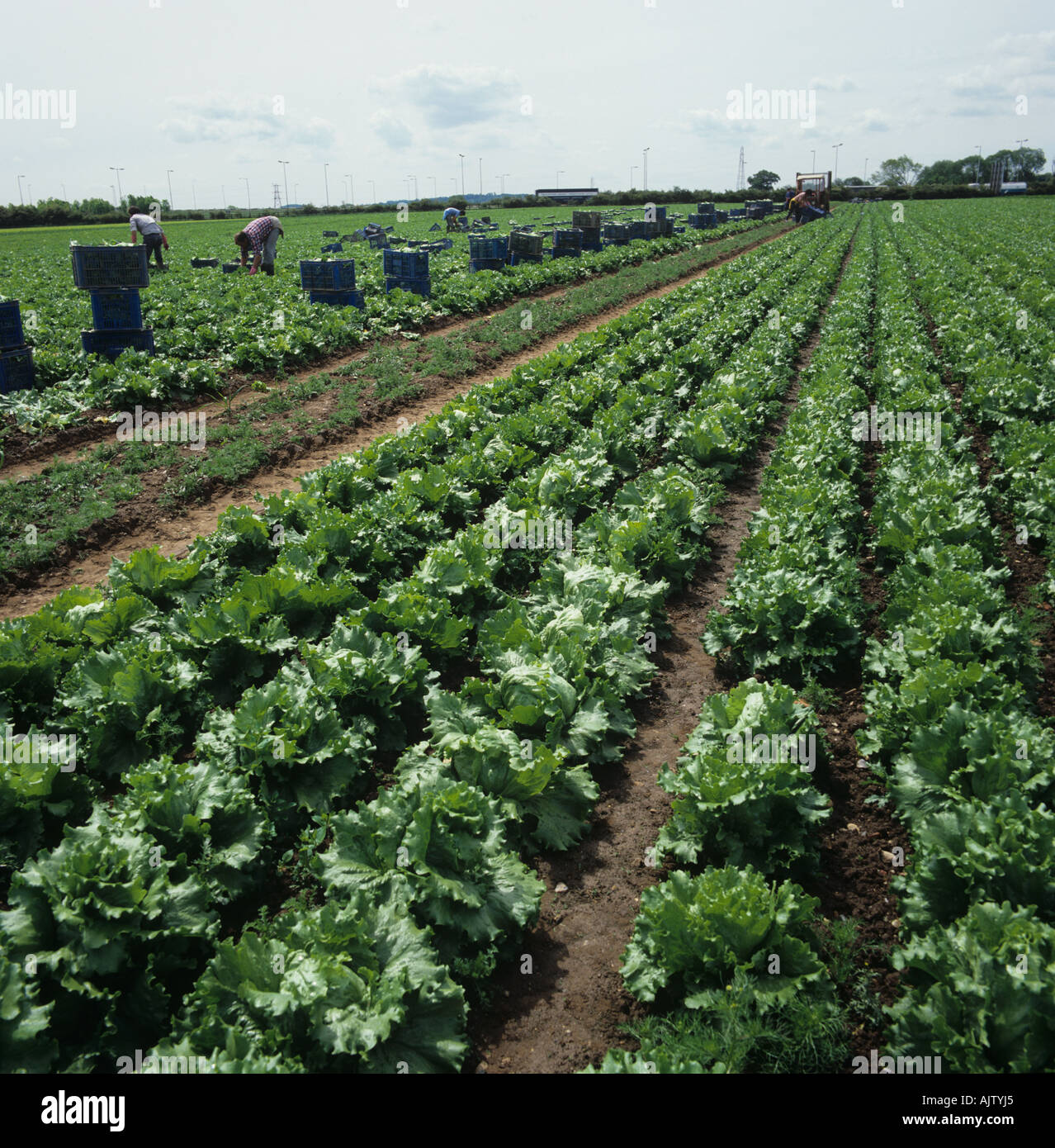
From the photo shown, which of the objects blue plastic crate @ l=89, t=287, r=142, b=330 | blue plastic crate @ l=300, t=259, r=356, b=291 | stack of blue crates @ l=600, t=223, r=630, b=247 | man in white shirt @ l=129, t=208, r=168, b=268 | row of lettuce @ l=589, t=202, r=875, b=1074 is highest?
stack of blue crates @ l=600, t=223, r=630, b=247

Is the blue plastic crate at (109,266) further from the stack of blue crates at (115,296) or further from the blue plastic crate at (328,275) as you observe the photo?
the blue plastic crate at (328,275)

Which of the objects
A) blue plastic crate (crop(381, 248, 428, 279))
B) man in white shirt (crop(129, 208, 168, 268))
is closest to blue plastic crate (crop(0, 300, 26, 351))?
blue plastic crate (crop(381, 248, 428, 279))

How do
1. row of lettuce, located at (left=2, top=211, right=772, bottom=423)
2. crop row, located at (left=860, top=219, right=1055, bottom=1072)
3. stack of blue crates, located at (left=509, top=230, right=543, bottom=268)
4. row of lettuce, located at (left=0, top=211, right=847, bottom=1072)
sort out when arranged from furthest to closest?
stack of blue crates, located at (left=509, top=230, right=543, bottom=268)
row of lettuce, located at (left=2, top=211, right=772, bottom=423)
row of lettuce, located at (left=0, top=211, right=847, bottom=1072)
crop row, located at (left=860, top=219, right=1055, bottom=1072)

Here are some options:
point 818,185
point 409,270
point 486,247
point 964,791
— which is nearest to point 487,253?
point 486,247

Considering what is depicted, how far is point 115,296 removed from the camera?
16078 millimetres

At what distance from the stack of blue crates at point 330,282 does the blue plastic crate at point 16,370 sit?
877 cm

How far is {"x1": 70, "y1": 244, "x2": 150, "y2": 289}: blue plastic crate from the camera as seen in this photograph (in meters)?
15.2

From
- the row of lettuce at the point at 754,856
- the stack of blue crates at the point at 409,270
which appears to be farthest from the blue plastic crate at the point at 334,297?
the row of lettuce at the point at 754,856

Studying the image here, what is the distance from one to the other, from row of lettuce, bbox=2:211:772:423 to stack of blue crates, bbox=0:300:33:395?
0.45m

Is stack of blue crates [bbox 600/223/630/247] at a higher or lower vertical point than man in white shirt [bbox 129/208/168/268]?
higher

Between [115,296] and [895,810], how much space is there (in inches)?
659

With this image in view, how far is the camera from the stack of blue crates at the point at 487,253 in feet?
97.6

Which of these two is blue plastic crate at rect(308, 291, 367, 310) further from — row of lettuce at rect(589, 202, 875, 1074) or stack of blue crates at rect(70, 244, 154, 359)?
row of lettuce at rect(589, 202, 875, 1074)

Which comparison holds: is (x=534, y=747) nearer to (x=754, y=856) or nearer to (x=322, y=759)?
(x=322, y=759)
